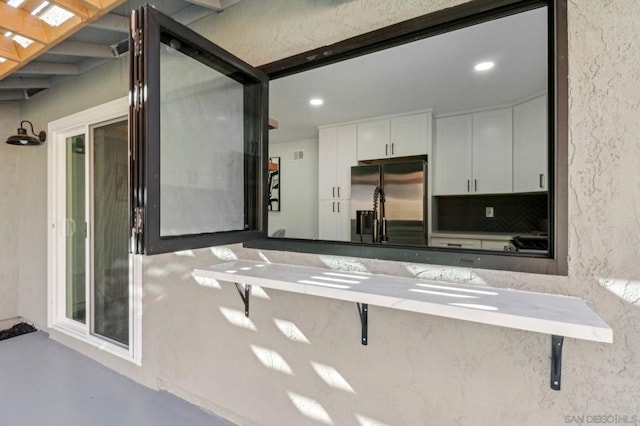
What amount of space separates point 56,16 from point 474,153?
3.64m

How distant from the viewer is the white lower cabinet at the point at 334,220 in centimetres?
428

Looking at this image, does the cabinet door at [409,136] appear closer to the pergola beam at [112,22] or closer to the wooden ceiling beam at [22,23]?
the pergola beam at [112,22]

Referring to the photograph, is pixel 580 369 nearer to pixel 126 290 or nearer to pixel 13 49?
pixel 126 290

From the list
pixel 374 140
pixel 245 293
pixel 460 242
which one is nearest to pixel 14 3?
pixel 245 293

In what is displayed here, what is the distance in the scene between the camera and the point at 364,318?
1.35 m

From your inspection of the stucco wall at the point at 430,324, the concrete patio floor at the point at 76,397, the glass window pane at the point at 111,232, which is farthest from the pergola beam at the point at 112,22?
the concrete patio floor at the point at 76,397

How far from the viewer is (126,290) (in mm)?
2525

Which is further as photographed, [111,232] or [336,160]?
[336,160]

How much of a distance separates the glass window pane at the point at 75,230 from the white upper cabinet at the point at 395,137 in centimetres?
A: 314

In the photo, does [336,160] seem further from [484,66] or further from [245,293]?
[245,293]

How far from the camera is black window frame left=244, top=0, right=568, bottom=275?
1.03 meters

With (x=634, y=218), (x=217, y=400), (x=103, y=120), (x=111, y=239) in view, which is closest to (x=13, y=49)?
(x=103, y=120)

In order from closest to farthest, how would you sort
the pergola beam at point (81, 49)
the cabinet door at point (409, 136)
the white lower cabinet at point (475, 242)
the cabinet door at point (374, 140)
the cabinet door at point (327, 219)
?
the pergola beam at point (81, 49) < the white lower cabinet at point (475, 242) < the cabinet door at point (409, 136) < the cabinet door at point (374, 140) < the cabinet door at point (327, 219)

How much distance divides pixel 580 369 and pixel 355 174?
10.8 ft
